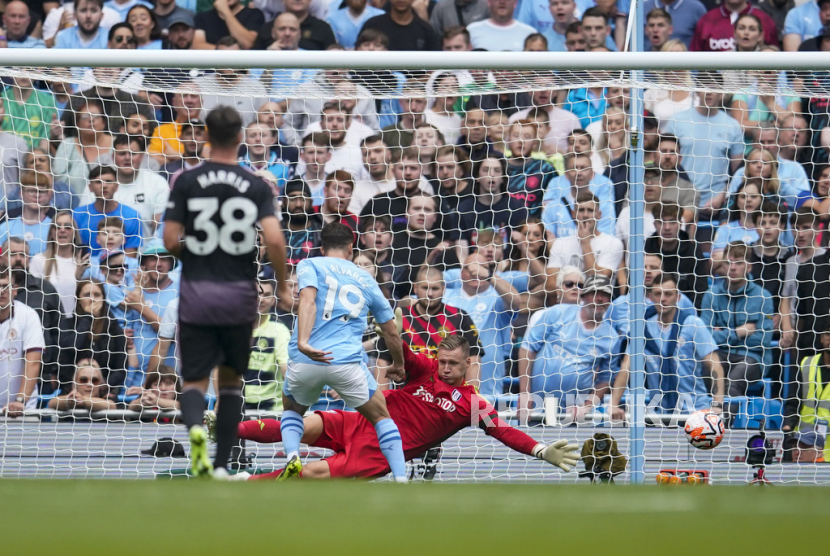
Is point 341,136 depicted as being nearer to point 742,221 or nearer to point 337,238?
point 337,238

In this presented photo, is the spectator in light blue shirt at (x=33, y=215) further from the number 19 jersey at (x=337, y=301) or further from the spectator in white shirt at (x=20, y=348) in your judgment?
the number 19 jersey at (x=337, y=301)

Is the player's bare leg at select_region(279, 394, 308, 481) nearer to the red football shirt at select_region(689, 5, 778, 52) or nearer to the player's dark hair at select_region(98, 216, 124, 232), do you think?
the player's dark hair at select_region(98, 216, 124, 232)

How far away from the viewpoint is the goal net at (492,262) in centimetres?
591

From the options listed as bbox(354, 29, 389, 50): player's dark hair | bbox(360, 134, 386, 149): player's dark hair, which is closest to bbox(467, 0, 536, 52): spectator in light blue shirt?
bbox(354, 29, 389, 50): player's dark hair

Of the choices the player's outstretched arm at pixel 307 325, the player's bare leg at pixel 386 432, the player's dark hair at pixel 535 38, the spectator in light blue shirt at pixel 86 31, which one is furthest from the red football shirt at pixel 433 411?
the spectator in light blue shirt at pixel 86 31

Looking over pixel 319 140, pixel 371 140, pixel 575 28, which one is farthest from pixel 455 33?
pixel 319 140

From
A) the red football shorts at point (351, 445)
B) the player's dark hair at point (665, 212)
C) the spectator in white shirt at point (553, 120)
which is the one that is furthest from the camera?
the spectator in white shirt at point (553, 120)

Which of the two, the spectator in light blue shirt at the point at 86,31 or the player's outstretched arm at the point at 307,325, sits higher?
the spectator in light blue shirt at the point at 86,31

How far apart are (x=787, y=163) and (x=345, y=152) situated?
10.6ft

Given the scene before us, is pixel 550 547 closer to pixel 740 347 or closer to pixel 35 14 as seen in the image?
pixel 740 347

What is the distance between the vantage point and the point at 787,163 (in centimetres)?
664

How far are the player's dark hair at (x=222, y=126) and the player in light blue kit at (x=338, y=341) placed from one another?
52.5 inches

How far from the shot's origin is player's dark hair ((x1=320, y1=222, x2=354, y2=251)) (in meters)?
5.16

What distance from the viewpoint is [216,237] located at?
3844 millimetres
